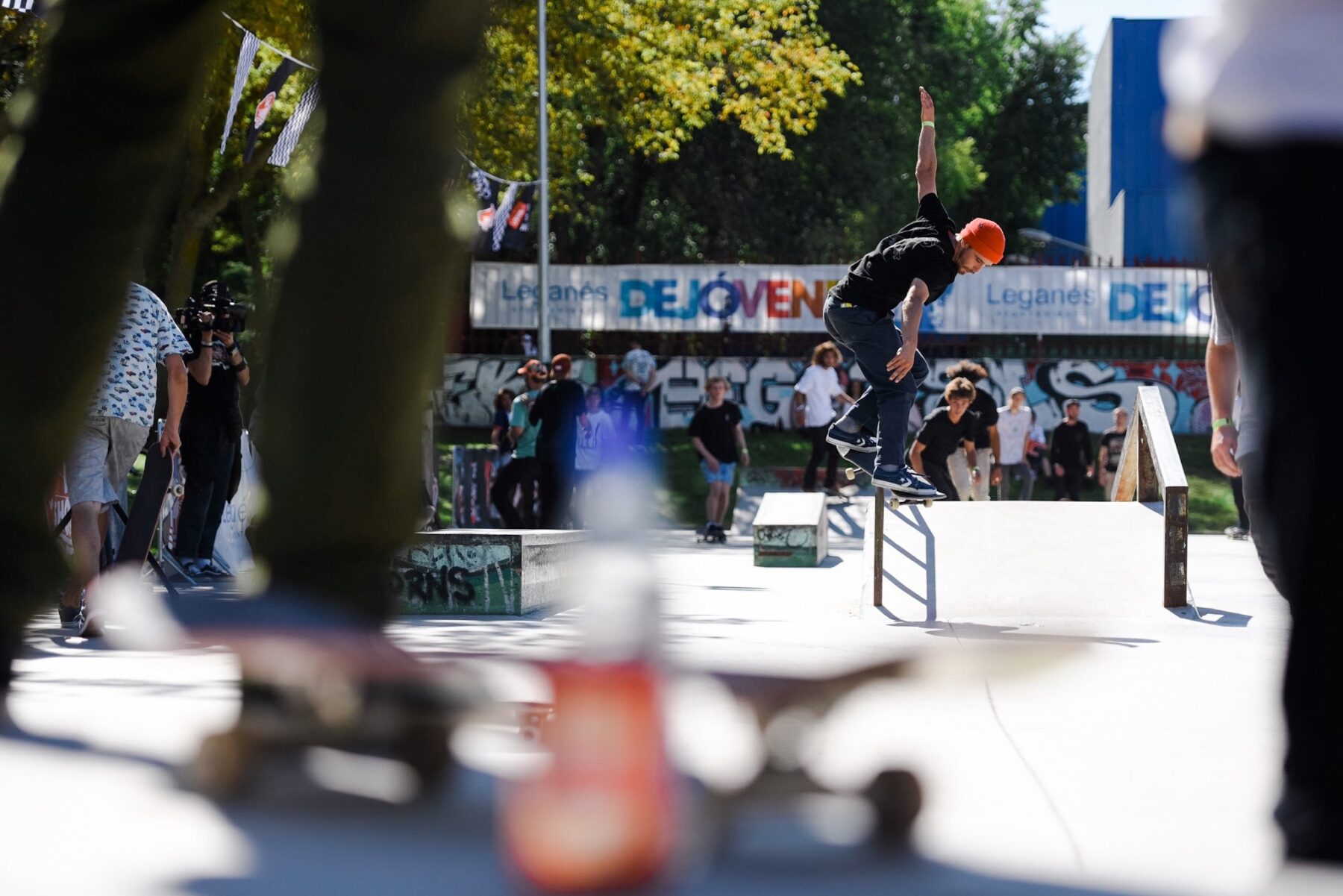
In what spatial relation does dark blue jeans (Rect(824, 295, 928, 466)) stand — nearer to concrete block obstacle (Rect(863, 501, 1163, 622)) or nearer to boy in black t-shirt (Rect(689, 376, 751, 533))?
concrete block obstacle (Rect(863, 501, 1163, 622))

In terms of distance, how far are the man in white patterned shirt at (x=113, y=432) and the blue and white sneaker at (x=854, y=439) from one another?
126 inches

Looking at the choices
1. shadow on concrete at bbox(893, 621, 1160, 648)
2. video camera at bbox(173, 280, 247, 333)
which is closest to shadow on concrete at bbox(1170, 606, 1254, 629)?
shadow on concrete at bbox(893, 621, 1160, 648)

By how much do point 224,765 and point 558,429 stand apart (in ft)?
39.4

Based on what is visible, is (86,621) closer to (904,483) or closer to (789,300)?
(904,483)

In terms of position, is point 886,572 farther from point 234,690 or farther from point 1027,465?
point 1027,465

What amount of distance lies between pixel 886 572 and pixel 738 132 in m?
27.6

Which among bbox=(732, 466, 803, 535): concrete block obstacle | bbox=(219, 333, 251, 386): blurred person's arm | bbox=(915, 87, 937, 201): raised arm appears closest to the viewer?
bbox=(915, 87, 937, 201): raised arm

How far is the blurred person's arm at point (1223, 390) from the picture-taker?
12.0 feet

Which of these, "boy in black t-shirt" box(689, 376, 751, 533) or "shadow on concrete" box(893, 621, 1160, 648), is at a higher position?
"boy in black t-shirt" box(689, 376, 751, 533)

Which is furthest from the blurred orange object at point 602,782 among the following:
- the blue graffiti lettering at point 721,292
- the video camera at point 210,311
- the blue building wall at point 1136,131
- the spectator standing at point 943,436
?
the blue building wall at point 1136,131

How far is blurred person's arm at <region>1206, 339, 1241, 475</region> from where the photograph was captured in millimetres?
3658

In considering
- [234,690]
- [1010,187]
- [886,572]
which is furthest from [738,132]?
[234,690]

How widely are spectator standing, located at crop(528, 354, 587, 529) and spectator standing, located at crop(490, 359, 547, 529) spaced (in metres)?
0.23

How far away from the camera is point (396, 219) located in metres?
2.41
